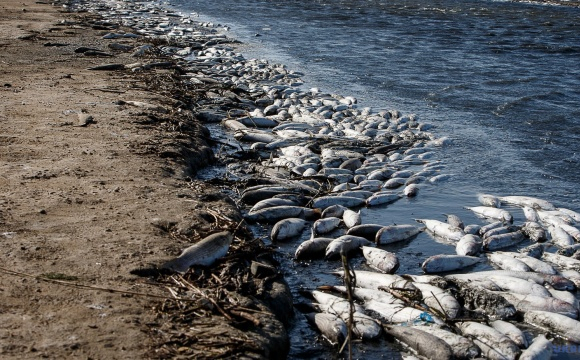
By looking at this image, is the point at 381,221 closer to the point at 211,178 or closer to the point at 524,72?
the point at 211,178

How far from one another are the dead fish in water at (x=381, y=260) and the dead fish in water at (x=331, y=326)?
1.11 meters

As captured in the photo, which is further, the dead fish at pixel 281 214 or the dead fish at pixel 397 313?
the dead fish at pixel 281 214

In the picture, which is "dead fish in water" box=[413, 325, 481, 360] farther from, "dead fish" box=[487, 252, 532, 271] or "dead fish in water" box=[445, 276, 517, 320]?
"dead fish" box=[487, 252, 532, 271]

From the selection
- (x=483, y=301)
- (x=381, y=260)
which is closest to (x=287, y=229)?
(x=381, y=260)

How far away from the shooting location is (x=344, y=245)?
6.33 meters

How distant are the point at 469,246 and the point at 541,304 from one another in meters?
1.24

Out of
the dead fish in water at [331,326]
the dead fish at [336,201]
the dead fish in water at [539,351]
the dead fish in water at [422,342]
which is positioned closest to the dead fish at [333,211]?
the dead fish at [336,201]

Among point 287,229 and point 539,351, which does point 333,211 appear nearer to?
point 287,229

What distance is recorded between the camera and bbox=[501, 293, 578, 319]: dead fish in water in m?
5.16

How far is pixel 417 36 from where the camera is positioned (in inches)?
899

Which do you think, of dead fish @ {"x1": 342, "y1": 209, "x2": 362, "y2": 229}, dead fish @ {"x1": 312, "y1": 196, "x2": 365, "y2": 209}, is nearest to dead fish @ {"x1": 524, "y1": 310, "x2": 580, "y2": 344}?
dead fish @ {"x1": 342, "y1": 209, "x2": 362, "y2": 229}

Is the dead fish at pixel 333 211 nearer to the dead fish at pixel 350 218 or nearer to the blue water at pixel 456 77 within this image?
the dead fish at pixel 350 218

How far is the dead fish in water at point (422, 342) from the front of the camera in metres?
4.61

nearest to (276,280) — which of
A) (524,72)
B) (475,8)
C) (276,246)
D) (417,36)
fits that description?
(276,246)
